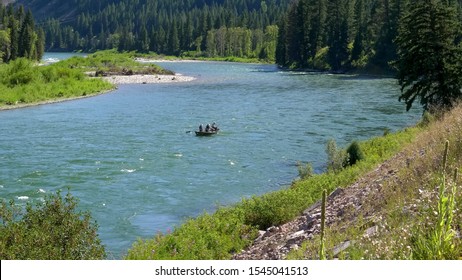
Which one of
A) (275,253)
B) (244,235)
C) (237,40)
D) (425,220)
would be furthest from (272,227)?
(237,40)

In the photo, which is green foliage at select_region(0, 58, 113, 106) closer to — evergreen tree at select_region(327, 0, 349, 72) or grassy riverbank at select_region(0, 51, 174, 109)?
grassy riverbank at select_region(0, 51, 174, 109)

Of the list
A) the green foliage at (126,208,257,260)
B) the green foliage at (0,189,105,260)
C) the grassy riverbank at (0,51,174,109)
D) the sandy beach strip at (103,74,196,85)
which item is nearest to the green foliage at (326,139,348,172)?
the green foliage at (126,208,257,260)

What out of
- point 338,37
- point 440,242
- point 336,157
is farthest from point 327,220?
point 338,37

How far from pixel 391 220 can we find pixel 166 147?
2559 cm

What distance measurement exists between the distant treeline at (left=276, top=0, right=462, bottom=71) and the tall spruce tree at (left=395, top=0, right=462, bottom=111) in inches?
2602

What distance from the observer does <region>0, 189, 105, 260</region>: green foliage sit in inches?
431

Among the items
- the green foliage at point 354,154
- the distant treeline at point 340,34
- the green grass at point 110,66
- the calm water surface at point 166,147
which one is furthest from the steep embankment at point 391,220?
the green grass at point 110,66

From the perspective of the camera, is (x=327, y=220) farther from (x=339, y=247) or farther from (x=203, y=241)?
(x=339, y=247)

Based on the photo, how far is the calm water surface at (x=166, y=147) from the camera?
22.3 meters

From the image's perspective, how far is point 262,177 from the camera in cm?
2653

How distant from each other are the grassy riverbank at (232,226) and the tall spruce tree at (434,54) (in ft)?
47.0

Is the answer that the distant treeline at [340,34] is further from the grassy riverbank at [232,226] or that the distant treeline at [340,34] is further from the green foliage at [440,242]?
the green foliage at [440,242]
